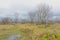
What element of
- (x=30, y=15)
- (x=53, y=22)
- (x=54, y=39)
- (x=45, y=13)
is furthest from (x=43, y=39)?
(x=30, y=15)

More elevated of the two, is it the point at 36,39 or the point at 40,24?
the point at 36,39

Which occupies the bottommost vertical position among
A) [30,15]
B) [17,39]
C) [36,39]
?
[30,15]

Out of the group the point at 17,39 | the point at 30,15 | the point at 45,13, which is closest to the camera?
the point at 17,39

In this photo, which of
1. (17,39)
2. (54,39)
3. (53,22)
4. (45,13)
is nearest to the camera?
(54,39)

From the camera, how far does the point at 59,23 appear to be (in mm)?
21422

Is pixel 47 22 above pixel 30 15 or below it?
above

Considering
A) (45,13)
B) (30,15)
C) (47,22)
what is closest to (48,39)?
(47,22)

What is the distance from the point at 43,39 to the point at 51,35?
865mm

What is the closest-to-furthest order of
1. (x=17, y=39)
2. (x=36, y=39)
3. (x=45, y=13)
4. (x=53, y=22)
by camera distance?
(x=36, y=39) → (x=17, y=39) → (x=53, y=22) → (x=45, y=13)

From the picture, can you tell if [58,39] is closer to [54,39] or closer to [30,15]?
[54,39]

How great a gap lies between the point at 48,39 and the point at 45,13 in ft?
44.6

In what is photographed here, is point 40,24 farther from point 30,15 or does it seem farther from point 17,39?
point 30,15

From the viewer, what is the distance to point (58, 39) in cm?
1323

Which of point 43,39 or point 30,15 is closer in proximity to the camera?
point 43,39
